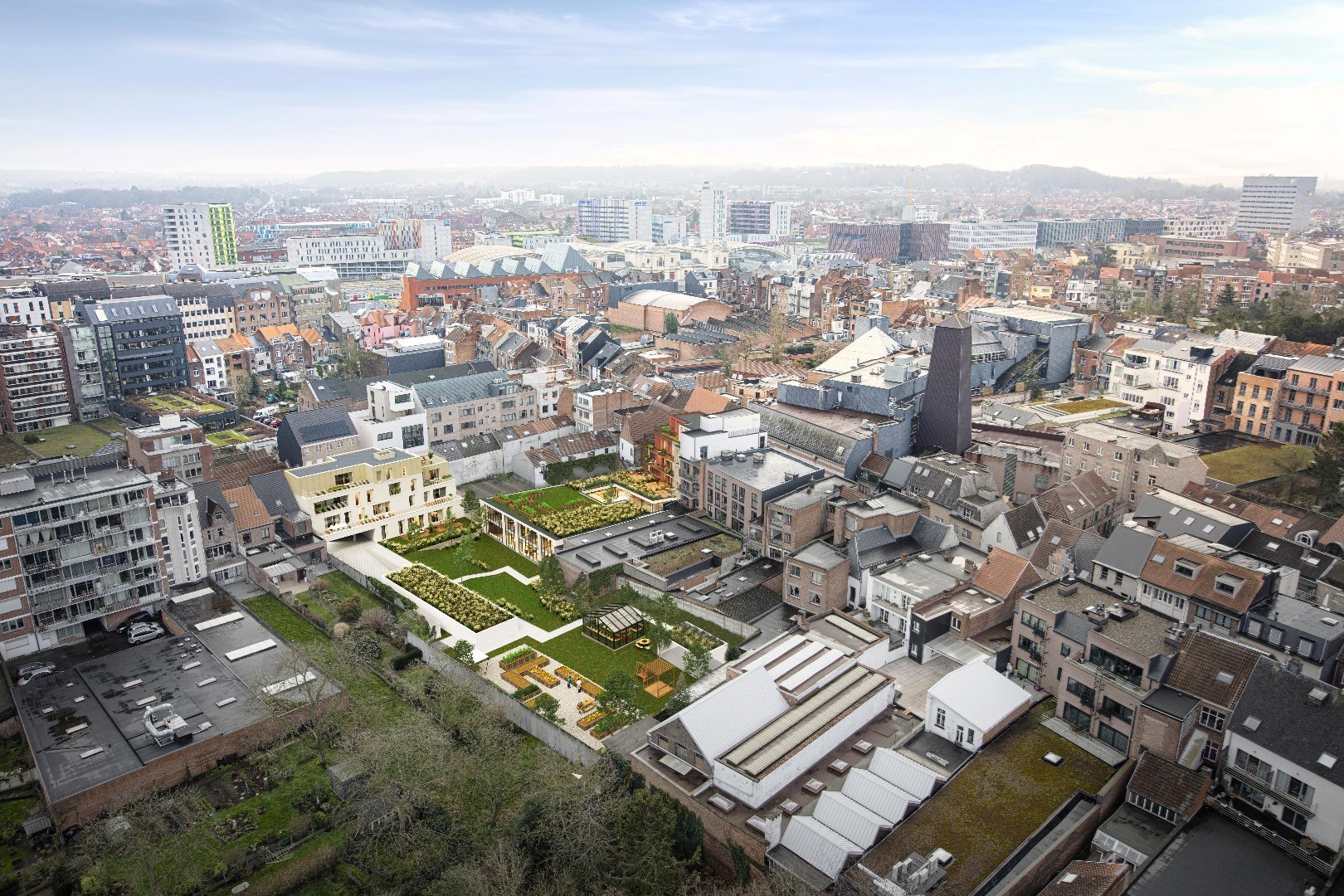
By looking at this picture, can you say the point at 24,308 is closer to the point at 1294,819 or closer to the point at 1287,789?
the point at 1287,789

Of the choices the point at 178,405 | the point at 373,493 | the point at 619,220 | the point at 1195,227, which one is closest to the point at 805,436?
the point at 373,493

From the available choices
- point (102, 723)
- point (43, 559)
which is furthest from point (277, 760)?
point (43, 559)

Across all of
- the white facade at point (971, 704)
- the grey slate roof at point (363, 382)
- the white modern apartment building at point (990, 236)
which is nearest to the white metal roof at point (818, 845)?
the white facade at point (971, 704)

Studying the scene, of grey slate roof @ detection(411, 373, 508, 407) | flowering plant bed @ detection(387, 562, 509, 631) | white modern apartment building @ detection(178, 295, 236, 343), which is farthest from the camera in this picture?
white modern apartment building @ detection(178, 295, 236, 343)

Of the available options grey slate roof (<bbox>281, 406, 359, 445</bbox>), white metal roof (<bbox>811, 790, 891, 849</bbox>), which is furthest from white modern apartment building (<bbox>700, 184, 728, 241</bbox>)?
white metal roof (<bbox>811, 790, 891, 849</bbox>)

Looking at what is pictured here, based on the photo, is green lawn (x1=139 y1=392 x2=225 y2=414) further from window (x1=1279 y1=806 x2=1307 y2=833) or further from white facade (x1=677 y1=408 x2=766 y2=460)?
window (x1=1279 y1=806 x2=1307 y2=833)

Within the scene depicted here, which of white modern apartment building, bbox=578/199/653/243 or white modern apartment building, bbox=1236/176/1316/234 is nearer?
white modern apartment building, bbox=1236/176/1316/234

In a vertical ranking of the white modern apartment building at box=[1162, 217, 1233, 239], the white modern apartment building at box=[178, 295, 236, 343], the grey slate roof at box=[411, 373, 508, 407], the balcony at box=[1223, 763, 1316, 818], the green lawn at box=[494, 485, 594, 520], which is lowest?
the green lawn at box=[494, 485, 594, 520]
